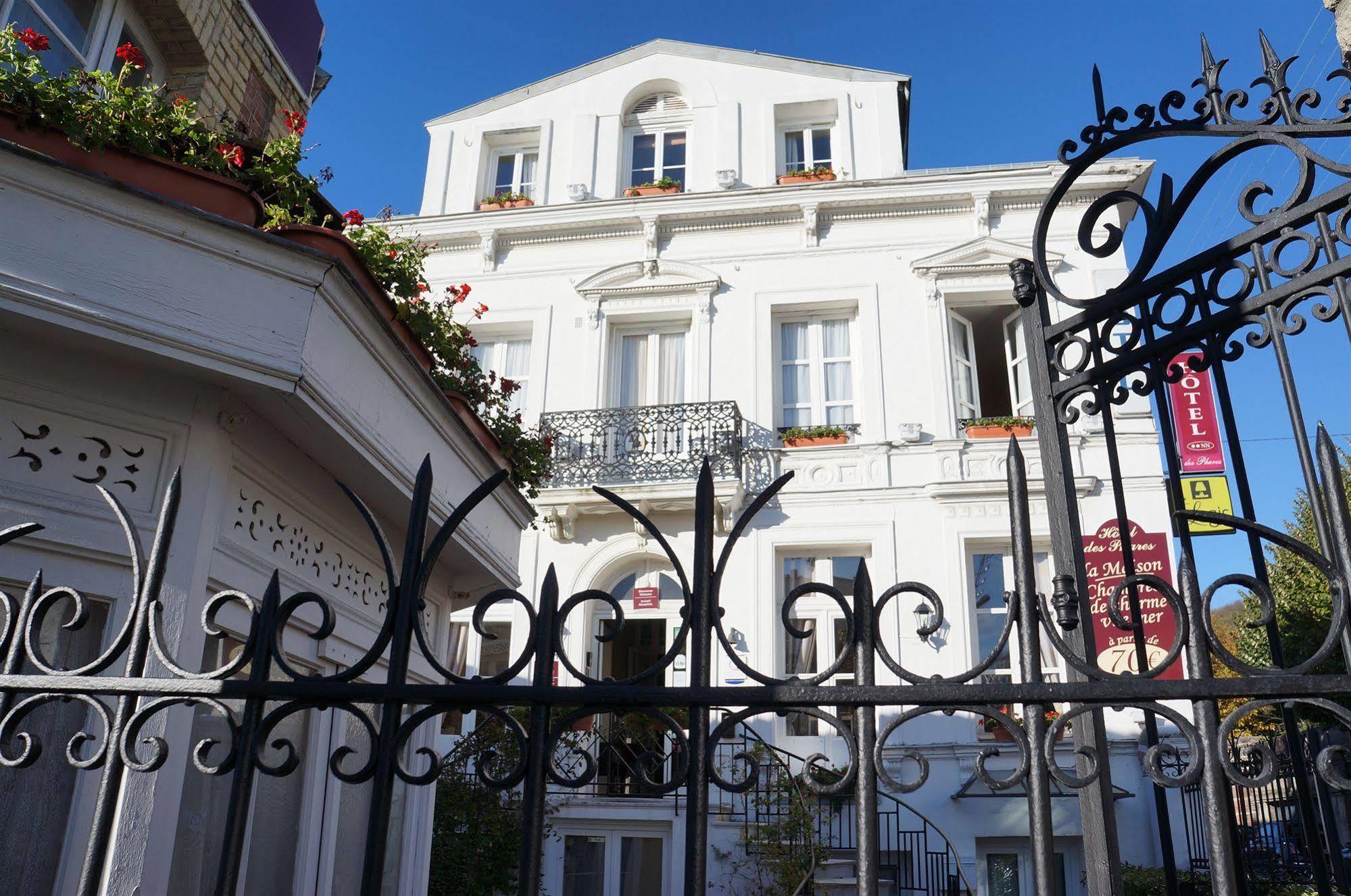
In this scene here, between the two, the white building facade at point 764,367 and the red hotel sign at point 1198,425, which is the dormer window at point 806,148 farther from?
the red hotel sign at point 1198,425

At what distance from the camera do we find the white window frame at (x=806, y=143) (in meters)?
15.6

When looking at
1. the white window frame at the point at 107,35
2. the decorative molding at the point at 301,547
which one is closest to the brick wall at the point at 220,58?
the white window frame at the point at 107,35

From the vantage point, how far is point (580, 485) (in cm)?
1356

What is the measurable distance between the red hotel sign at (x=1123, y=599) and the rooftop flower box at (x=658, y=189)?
7813 millimetres

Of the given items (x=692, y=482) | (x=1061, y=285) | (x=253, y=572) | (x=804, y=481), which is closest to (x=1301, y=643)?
(x=1061, y=285)

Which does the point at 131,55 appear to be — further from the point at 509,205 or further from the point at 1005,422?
the point at 509,205

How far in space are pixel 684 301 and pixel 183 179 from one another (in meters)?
11.4

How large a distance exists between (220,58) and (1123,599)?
9.55 metres

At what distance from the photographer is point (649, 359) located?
1499 centimetres

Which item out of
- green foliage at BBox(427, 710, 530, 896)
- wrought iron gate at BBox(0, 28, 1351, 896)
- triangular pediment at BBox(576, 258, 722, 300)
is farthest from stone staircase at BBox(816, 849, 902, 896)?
wrought iron gate at BBox(0, 28, 1351, 896)

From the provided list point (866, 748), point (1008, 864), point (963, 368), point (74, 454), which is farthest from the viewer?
point (963, 368)

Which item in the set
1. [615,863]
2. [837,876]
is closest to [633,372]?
[615,863]

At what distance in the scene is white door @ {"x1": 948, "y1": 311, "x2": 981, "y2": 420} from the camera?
45.0 ft

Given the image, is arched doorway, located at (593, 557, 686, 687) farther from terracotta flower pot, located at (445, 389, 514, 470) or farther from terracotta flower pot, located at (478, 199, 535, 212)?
terracotta flower pot, located at (445, 389, 514, 470)
